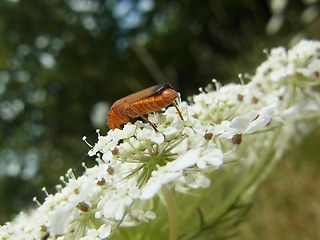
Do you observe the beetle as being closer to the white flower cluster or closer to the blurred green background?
the white flower cluster

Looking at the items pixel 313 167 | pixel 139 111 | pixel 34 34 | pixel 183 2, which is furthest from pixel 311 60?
pixel 183 2

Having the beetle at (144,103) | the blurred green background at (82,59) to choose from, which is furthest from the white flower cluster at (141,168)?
the blurred green background at (82,59)

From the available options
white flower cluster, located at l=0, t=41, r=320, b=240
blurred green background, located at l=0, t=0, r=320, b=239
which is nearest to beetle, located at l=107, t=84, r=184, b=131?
white flower cluster, located at l=0, t=41, r=320, b=240

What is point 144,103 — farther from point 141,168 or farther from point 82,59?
point 82,59

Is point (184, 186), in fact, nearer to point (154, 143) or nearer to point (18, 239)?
point (154, 143)

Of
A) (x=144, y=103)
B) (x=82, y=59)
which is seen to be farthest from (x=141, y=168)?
(x=82, y=59)
